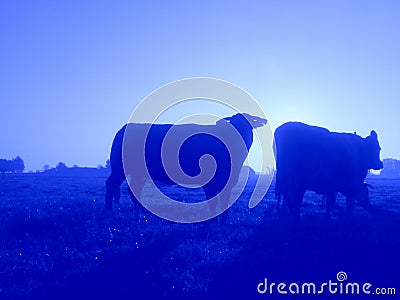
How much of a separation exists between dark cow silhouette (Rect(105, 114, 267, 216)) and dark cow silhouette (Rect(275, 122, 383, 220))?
3.57ft

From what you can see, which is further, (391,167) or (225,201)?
(391,167)

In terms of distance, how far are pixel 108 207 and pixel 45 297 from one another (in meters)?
6.46

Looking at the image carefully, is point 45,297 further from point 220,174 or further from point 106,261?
point 220,174

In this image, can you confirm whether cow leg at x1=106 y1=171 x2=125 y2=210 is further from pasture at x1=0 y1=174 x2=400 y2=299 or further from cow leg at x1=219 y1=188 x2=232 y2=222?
cow leg at x1=219 y1=188 x2=232 y2=222

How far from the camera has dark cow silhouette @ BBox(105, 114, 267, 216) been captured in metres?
10.6

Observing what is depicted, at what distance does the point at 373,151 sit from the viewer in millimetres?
12914

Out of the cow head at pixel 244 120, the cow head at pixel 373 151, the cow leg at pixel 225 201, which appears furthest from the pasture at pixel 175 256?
the cow head at pixel 373 151

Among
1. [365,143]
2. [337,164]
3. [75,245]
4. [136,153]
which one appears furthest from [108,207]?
[365,143]

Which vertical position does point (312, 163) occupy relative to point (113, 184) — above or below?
above

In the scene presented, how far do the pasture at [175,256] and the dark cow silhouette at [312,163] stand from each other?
91 centimetres

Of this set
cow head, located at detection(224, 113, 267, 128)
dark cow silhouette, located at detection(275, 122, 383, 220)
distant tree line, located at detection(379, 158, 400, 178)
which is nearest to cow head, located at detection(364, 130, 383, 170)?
dark cow silhouette, located at detection(275, 122, 383, 220)

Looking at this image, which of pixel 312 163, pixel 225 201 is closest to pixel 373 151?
pixel 312 163

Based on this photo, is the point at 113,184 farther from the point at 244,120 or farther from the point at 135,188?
the point at 244,120

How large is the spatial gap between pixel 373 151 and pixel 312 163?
3.88 meters
